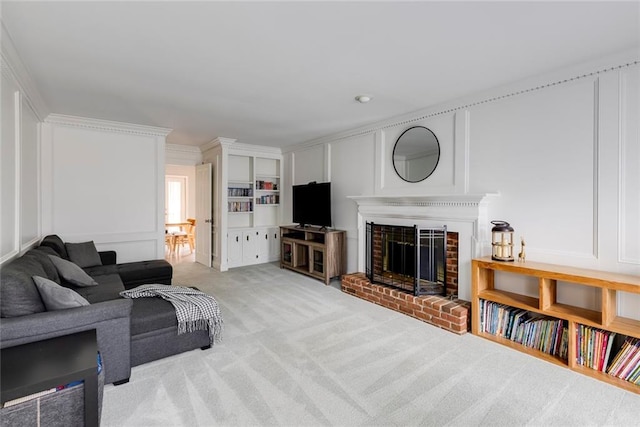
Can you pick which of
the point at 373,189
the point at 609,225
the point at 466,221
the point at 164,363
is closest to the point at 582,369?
the point at 609,225

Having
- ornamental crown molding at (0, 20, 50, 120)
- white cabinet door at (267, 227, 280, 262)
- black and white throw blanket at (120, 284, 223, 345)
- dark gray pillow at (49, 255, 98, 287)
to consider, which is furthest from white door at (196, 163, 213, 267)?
black and white throw blanket at (120, 284, 223, 345)

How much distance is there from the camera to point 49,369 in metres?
1.54

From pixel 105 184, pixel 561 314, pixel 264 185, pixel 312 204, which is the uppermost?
pixel 264 185

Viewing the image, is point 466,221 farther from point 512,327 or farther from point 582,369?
point 582,369

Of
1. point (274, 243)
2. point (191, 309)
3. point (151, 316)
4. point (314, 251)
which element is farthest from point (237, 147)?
point (151, 316)

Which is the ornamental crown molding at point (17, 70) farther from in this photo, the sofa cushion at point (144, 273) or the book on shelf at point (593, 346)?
the book on shelf at point (593, 346)

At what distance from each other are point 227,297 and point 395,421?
2.86m

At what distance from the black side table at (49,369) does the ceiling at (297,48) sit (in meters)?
2.03

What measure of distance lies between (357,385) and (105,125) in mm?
4871

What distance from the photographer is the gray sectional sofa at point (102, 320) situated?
1.89 m

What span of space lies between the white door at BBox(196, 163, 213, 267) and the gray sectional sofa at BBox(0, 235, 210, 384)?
9.28ft

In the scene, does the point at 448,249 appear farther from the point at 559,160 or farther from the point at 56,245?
the point at 56,245

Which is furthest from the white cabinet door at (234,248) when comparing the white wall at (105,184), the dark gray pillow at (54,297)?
the dark gray pillow at (54,297)

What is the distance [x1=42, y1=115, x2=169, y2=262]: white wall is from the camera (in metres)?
4.28
